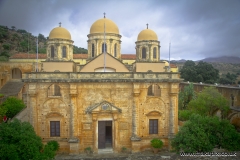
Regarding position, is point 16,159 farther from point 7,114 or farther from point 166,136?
point 7,114

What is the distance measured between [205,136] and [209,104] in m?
9.08

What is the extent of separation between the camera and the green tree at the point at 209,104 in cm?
2058

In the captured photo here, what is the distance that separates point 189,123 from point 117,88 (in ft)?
20.0

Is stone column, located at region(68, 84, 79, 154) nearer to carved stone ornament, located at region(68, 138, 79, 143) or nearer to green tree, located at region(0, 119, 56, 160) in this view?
carved stone ornament, located at region(68, 138, 79, 143)

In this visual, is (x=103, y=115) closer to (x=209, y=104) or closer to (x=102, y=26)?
(x=102, y=26)

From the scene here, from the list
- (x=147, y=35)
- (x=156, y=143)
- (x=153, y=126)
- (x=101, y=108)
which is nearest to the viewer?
(x=156, y=143)

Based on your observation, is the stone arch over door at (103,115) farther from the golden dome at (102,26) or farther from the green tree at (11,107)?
the green tree at (11,107)

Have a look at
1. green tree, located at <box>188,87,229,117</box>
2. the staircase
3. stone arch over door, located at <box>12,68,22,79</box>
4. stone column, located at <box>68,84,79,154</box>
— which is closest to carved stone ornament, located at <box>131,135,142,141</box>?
stone column, located at <box>68,84,79,154</box>

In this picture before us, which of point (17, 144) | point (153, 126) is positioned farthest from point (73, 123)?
point (153, 126)

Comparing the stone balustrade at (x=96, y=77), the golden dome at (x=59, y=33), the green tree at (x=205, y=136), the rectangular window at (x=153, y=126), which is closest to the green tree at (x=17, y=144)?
the stone balustrade at (x=96, y=77)

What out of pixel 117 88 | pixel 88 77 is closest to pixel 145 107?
pixel 117 88

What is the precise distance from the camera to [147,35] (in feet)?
72.6

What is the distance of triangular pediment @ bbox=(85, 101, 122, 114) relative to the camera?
15734 mm

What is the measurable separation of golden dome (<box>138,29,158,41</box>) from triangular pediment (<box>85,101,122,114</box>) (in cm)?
975
